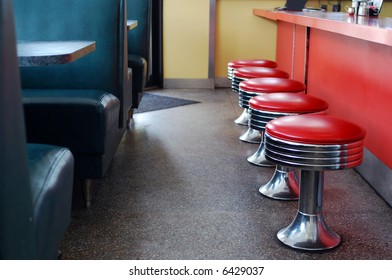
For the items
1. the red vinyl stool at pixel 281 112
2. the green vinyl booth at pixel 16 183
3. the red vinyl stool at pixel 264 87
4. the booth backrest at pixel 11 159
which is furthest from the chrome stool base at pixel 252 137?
the booth backrest at pixel 11 159

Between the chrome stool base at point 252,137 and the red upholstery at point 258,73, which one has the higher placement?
the red upholstery at point 258,73

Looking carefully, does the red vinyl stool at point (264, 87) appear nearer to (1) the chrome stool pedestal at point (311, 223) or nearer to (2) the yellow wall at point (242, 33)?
(1) the chrome stool pedestal at point (311, 223)

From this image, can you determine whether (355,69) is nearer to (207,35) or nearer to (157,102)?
(157,102)

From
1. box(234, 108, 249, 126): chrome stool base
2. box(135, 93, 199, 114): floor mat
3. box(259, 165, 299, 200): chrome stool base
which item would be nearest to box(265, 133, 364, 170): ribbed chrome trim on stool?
box(259, 165, 299, 200): chrome stool base

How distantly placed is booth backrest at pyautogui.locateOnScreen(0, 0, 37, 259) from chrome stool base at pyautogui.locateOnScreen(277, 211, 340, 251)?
1294mm

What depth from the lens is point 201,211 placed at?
264 centimetres

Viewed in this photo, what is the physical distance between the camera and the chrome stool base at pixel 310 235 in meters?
2.21

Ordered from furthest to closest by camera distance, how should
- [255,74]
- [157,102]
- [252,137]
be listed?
1. [157,102]
2. [252,137]
3. [255,74]

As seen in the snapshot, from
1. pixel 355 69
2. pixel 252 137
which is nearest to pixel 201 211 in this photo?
pixel 355 69

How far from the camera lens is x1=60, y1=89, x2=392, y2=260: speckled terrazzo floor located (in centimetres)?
221

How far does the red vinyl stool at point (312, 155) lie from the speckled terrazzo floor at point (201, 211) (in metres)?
0.08

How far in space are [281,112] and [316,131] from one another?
589 millimetres
